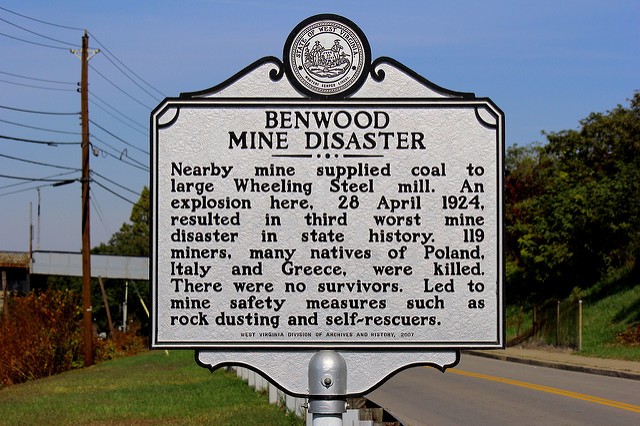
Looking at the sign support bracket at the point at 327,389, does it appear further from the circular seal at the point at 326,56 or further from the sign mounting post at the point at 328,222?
the circular seal at the point at 326,56

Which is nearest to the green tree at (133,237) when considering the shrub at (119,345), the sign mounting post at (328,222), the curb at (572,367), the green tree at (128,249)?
the green tree at (128,249)

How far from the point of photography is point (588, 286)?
4200cm

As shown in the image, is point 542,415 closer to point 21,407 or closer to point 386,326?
point 21,407

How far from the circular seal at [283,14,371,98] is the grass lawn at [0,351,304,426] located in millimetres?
7357

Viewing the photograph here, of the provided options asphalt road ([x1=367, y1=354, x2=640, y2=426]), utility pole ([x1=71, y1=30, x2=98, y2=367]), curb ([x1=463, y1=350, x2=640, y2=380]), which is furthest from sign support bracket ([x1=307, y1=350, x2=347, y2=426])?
utility pole ([x1=71, y1=30, x2=98, y2=367])

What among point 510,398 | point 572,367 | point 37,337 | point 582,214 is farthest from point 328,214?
point 582,214

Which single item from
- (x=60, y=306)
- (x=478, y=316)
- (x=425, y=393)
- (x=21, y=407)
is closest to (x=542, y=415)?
(x=425, y=393)

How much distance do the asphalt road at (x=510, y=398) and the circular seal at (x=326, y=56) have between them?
9.78 metres

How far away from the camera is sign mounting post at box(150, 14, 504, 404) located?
4914 millimetres

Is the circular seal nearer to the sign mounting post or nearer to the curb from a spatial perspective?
the sign mounting post

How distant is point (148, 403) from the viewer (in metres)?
16.2

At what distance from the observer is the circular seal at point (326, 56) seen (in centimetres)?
500

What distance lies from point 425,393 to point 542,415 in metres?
4.33

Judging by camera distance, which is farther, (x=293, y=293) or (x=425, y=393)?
(x=425, y=393)
